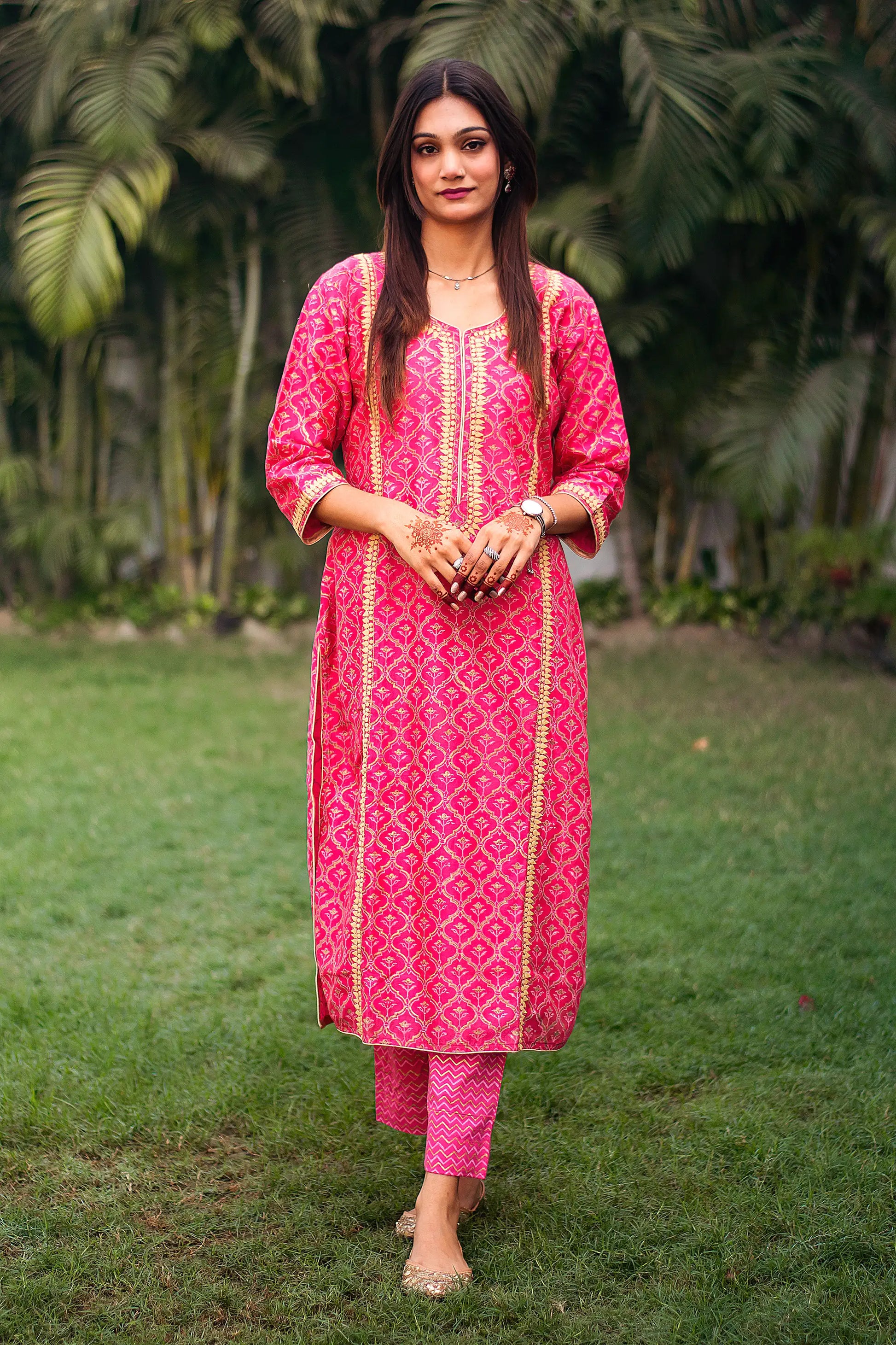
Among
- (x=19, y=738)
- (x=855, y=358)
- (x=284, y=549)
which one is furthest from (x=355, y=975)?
(x=284, y=549)

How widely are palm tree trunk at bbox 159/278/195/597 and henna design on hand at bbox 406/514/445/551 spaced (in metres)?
6.52

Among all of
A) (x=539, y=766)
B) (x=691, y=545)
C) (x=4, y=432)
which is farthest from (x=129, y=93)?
(x=539, y=766)

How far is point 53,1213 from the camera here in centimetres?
230

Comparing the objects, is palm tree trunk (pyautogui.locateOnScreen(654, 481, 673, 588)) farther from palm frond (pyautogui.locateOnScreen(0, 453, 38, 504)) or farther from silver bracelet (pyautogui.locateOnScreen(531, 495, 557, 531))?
silver bracelet (pyautogui.locateOnScreen(531, 495, 557, 531))

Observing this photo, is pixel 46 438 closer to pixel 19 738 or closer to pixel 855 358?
pixel 19 738

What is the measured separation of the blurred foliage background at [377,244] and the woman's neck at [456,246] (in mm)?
4362

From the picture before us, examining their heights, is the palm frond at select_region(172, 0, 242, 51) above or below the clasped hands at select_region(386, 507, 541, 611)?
above

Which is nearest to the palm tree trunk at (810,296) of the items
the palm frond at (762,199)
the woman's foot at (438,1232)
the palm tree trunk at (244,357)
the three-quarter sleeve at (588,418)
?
the palm frond at (762,199)

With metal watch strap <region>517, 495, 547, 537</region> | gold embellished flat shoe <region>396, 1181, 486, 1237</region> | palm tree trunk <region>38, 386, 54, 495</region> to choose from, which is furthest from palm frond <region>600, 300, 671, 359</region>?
gold embellished flat shoe <region>396, 1181, 486, 1237</region>

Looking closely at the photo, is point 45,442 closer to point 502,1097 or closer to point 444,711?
point 502,1097

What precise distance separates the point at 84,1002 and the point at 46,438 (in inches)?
250

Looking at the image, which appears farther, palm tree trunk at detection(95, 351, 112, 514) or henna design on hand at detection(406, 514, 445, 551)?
palm tree trunk at detection(95, 351, 112, 514)

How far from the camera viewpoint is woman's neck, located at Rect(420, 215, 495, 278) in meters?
2.22

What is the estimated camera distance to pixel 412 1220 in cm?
229
